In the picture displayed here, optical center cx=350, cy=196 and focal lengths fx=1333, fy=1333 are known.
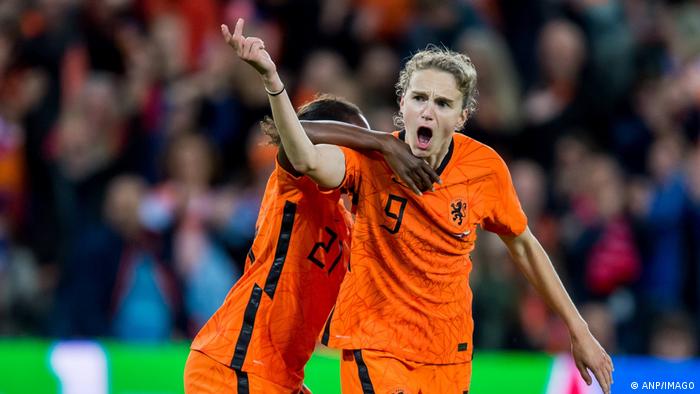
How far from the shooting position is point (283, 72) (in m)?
8.73

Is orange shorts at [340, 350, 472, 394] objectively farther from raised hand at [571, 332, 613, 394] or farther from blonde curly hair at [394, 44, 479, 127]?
blonde curly hair at [394, 44, 479, 127]

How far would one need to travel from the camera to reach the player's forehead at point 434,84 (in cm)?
423

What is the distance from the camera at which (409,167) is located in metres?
4.18

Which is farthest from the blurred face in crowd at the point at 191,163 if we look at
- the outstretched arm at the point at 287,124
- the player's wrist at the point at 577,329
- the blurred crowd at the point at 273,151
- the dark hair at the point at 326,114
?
the outstretched arm at the point at 287,124

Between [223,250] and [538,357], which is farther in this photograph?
[223,250]

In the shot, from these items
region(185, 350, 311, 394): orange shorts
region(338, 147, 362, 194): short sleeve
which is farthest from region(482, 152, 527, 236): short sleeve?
region(185, 350, 311, 394): orange shorts

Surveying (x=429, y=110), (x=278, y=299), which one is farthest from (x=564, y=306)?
→ (x=278, y=299)

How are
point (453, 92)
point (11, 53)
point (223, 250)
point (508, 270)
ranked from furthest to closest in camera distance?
point (11, 53)
point (223, 250)
point (508, 270)
point (453, 92)

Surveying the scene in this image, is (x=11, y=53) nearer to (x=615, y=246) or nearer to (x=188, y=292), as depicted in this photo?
(x=188, y=292)

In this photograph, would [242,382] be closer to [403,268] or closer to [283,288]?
[283,288]

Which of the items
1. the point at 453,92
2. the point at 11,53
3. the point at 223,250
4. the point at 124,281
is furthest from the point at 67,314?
the point at 453,92

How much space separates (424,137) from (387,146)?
125 millimetres

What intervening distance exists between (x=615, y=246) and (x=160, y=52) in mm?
3455

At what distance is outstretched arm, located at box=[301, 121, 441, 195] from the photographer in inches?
165
